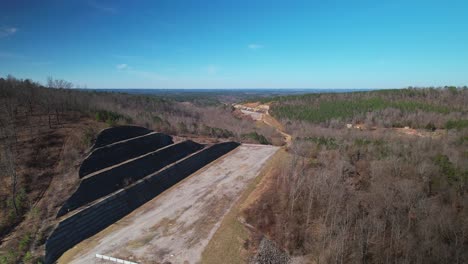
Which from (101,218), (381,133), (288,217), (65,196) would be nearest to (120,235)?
(101,218)

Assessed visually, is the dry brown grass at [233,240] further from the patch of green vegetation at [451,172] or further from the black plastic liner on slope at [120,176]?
the patch of green vegetation at [451,172]

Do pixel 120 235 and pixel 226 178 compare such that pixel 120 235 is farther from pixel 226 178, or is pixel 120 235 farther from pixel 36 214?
pixel 226 178

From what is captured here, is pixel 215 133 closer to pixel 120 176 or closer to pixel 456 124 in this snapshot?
pixel 120 176

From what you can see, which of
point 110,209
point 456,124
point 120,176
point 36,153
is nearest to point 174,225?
point 110,209

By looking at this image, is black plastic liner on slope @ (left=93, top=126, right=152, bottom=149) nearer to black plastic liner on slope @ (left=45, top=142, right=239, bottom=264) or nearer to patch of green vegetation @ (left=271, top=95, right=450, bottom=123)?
black plastic liner on slope @ (left=45, top=142, right=239, bottom=264)

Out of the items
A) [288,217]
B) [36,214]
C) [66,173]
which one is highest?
[66,173]

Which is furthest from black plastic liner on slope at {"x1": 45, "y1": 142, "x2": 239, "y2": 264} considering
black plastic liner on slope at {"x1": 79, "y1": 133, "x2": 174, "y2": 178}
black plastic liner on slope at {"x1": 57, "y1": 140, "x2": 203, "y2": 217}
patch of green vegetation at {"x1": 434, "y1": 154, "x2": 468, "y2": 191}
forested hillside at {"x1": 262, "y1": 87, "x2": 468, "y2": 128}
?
forested hillside at {"x1": 262, "y1": 87, "x2": 468, "y2": 128}
